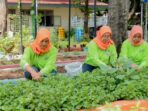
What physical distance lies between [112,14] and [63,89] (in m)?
4.95

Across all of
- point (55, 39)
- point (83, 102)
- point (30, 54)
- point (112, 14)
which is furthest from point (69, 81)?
point (55, 39)

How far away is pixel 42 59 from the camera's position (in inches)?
287

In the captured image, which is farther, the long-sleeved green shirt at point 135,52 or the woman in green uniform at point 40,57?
the long-sleeved green shirt at point 135,52

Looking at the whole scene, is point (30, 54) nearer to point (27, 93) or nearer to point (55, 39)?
point (27, 93)

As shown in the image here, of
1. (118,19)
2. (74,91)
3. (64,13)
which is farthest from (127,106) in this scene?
(64,13)

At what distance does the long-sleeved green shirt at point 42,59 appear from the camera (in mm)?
7090

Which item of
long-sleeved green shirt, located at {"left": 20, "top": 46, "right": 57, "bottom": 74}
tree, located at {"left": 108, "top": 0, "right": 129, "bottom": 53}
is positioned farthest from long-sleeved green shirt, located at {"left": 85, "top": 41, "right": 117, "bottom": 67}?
tree, located at {"left": 108, "top": 0, "right": 129, "bottom": 53}

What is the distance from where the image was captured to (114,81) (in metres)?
5.68

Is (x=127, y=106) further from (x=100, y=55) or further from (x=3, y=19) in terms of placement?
(x=3, y=19)

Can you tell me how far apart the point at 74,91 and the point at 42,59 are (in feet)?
7.19

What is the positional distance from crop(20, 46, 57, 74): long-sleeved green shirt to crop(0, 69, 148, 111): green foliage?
1148 mm

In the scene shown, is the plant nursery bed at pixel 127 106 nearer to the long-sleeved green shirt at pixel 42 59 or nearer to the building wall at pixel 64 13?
the long-sleeved green shirt at pixel 42 59

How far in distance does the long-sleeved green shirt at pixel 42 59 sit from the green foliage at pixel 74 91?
1.15 m

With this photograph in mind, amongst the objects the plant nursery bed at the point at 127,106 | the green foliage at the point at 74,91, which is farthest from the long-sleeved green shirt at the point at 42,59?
the plant nursery bed at the point at 127,106
